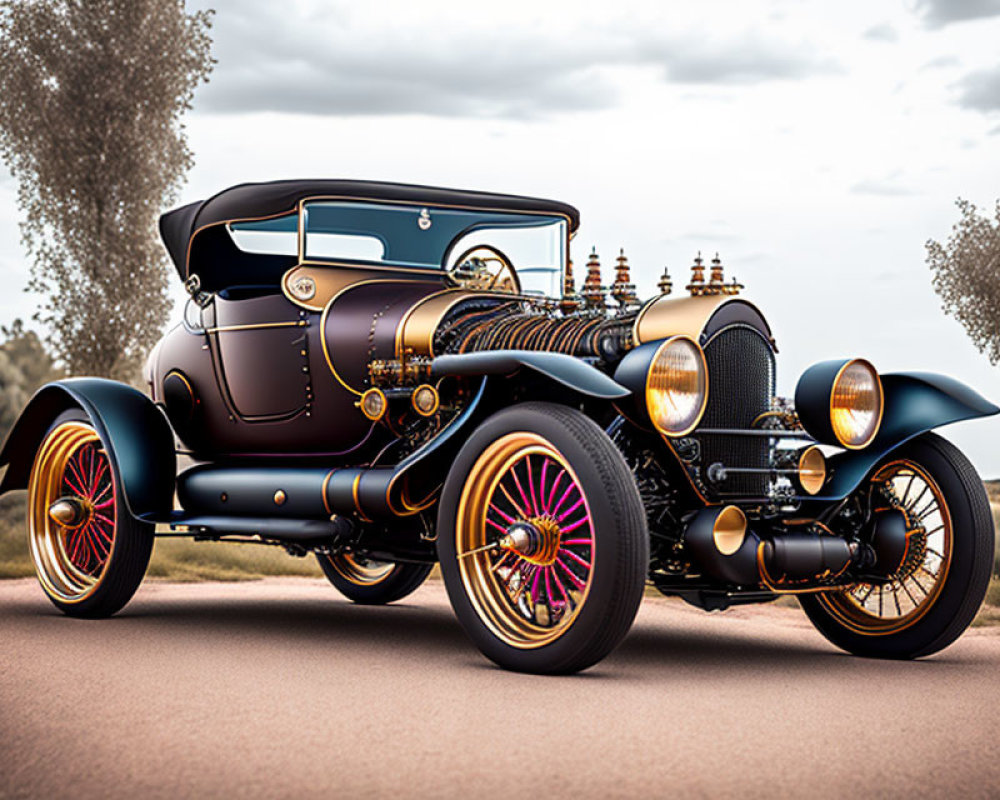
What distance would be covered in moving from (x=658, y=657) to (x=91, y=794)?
3087 mm

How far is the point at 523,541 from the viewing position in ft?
17.3

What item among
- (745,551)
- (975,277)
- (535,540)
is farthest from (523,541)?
(975,277)

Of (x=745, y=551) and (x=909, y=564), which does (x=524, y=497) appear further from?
(x=909, y=564)

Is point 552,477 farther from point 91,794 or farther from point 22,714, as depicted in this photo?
point 91,794

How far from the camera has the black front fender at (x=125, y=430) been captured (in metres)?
7.36

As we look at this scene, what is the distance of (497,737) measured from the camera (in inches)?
162

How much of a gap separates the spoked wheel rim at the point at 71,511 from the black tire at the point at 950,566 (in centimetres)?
429

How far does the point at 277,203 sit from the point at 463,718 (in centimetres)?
382

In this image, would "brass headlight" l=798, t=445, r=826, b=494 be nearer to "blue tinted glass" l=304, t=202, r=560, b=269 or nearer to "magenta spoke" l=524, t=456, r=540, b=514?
"magenta spoke" l=524, t=456, r=540, b=514

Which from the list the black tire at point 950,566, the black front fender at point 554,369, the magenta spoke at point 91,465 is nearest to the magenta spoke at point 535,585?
the black front fender at point 554,369

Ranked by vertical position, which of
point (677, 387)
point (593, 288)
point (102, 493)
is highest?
point (593, 288)

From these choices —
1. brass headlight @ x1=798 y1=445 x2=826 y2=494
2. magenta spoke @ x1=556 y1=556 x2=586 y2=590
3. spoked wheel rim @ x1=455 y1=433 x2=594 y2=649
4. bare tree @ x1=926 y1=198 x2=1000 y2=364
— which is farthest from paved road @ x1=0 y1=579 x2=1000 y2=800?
bare tree @ x1=926 y1=198 x2=1000 y2=364

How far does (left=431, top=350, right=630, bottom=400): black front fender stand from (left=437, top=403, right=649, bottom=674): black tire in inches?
4.9

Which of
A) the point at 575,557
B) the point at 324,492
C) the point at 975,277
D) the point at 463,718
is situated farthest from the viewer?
the point at 975,277
